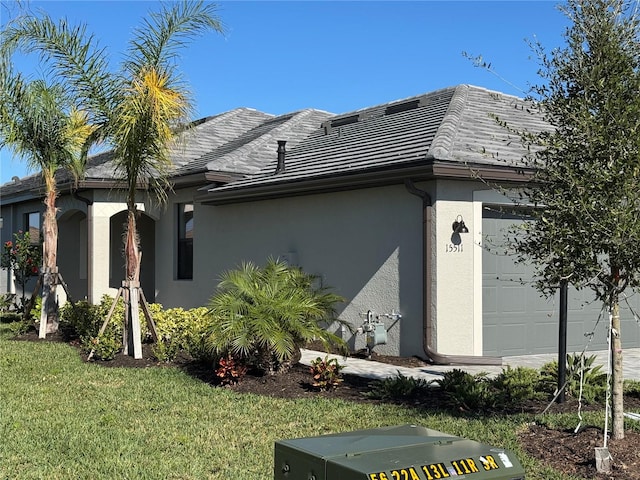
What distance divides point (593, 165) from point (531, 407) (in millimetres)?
3101

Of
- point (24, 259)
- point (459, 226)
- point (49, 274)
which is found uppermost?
point (459, 226)

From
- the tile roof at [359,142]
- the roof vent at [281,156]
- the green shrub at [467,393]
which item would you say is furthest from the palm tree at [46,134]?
the green shrub at [467,393]

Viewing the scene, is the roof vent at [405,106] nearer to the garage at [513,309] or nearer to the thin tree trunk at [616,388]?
the garage at [513,309]

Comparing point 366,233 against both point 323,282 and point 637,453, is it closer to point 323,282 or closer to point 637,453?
point 323,282

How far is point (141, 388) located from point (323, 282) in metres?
5.01

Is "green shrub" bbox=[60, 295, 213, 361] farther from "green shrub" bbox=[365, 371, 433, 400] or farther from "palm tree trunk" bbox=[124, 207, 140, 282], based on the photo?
"green shrub" bbox=[365, 371, 433, 400]

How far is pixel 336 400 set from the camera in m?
8.16

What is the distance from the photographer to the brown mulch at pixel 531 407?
5.67 metres

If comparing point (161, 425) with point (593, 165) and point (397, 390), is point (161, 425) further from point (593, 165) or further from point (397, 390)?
point (593, 165)

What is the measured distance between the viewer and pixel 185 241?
1744cm

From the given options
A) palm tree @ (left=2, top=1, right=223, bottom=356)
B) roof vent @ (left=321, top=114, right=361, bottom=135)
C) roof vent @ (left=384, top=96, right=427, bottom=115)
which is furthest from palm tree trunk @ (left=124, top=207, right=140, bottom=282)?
roof vent @ (left=384, top=96, right=427, bottom=115)

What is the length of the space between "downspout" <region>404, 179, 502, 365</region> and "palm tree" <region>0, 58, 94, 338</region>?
20.7ft

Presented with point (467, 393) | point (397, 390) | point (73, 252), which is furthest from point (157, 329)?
point (73, 252)

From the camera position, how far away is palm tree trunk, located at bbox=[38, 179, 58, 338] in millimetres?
13883
